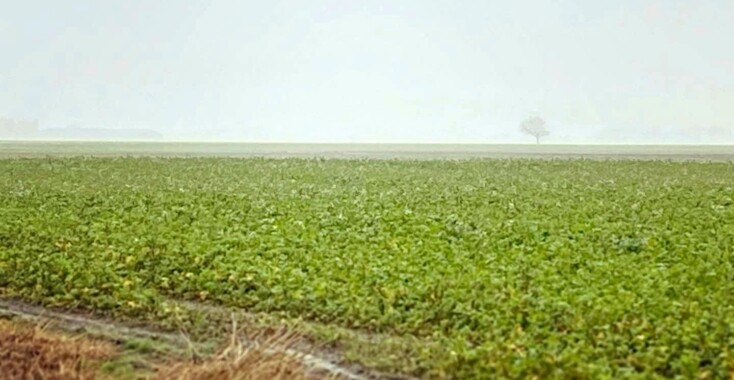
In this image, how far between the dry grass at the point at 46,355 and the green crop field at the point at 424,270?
1.11 meters

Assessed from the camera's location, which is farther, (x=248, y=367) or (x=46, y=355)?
(x=46, y=355)

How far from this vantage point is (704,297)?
837 cm

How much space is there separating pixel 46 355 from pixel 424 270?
16.4 ft

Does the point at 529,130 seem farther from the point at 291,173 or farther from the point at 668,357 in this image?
the point at 668,357

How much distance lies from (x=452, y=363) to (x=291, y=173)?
23.3m

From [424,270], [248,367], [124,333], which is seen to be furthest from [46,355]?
[424,270]

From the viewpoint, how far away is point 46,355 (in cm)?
691

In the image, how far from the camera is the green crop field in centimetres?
697

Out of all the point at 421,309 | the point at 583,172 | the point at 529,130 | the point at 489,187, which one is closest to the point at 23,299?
the point at 421,309

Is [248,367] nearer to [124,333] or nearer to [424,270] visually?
[124,333]

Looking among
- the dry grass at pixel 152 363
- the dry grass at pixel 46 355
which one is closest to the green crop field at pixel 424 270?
the dry grass at pixel 152 363

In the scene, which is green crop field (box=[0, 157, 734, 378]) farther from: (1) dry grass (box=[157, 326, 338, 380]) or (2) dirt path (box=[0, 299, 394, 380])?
(1) dry grass (box=[157, 326, 338, 380])

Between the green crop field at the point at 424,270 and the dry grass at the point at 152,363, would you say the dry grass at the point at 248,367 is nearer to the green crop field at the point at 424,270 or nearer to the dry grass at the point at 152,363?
the dry grass at the point at 152,363

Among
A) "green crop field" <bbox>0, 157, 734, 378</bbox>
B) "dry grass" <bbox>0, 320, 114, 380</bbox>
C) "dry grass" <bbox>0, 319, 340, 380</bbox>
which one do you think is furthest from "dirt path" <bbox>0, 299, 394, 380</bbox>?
"dry grass" <bbox>0, 320, 114, 380</bbox>
